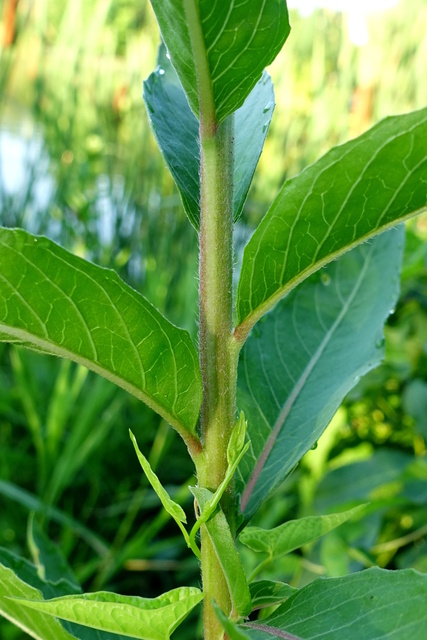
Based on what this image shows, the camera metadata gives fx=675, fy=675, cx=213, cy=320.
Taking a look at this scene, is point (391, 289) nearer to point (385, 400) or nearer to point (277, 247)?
point (277, 247)

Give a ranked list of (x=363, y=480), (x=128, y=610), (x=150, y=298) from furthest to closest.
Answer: (x=150, y=298)
(x=363, y=480)
(x=128, y=610)

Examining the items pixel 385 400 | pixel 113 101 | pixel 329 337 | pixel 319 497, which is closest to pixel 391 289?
pixel 329 337

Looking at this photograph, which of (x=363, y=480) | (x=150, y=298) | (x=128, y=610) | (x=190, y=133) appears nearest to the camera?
(x=128, y=610)

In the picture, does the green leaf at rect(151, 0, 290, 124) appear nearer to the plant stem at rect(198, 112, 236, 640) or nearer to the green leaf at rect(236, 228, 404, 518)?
the plant stem at rect(198, 112, 236, 640)

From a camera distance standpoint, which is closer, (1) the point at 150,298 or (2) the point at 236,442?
(2) the point at 236,442

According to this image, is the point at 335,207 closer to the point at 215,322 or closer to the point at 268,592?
the point at 215,322

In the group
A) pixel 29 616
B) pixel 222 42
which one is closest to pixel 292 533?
pixel 29 616
